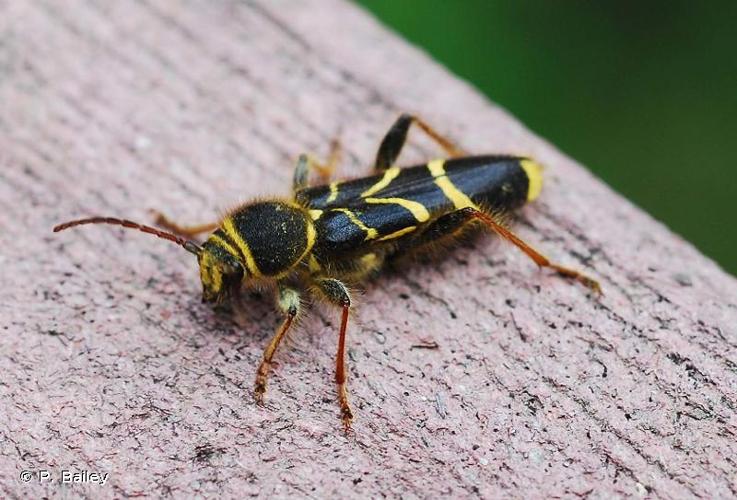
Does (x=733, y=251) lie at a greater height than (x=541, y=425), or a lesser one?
greater

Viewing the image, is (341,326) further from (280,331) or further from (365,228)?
(365,228)

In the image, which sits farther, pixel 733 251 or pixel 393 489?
pixel 733 251

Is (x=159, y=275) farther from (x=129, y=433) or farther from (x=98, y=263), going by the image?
(x=129, y=433)

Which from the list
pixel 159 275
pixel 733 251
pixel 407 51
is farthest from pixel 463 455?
pixel 733 251

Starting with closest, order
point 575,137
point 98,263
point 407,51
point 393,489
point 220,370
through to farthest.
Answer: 1. point 393,489
2. point 220,370
3. point 98,263
4. point 407,51
5. point 575,137

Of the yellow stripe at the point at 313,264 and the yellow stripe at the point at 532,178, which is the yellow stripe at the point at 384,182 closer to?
the yellow stripe at the point at 313,264

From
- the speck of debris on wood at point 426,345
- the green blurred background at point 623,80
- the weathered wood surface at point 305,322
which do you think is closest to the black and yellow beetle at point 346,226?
the weathered wood surface at point 305,322

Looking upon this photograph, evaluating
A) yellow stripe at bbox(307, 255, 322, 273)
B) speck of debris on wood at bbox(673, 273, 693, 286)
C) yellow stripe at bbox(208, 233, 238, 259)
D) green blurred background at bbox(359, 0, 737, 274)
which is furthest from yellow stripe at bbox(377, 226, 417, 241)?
green blurred background at bbox(359, 0, 737, 274)
